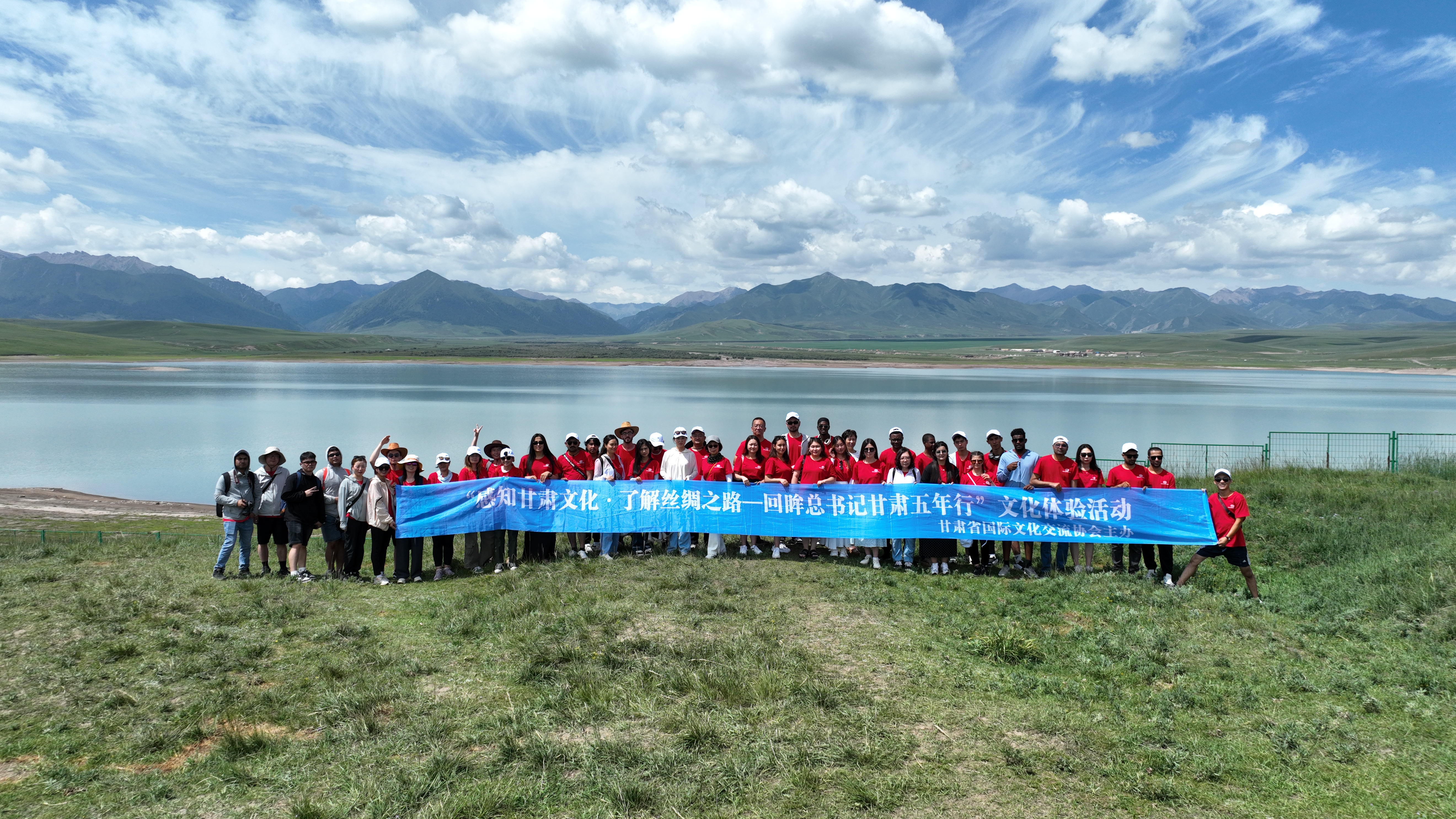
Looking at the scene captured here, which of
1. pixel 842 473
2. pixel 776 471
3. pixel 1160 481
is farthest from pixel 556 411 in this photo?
pixel 1160 481

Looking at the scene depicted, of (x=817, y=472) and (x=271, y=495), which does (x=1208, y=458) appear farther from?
(x=271, y=495)

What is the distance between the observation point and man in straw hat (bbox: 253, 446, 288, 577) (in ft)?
36.1

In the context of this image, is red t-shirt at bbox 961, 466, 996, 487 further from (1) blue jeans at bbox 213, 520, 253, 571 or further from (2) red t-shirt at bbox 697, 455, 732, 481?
(1) blue jeans at bbox 213, 520, 253, 571

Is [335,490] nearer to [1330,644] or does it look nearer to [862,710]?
[862,710]

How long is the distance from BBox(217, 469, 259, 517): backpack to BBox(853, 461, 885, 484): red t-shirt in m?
8.99

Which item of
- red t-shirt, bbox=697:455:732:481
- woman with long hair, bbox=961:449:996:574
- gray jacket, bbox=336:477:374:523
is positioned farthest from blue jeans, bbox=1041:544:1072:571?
gray jacket, bbox=336:477:374:523

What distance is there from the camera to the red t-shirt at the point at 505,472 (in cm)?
1253

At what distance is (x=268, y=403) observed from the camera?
6594 centimetres

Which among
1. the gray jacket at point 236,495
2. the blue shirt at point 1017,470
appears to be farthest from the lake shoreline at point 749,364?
the gray jacket at point 236,495

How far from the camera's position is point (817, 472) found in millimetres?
12773

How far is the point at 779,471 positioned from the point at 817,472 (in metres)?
0.64

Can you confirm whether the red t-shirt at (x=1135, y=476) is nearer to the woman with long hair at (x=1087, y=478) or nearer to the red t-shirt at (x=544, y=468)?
the woman with long hair at (x=1087, y=478)

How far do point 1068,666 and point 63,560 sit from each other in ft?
52.3

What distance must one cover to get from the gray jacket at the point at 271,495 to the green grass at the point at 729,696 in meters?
1.08
